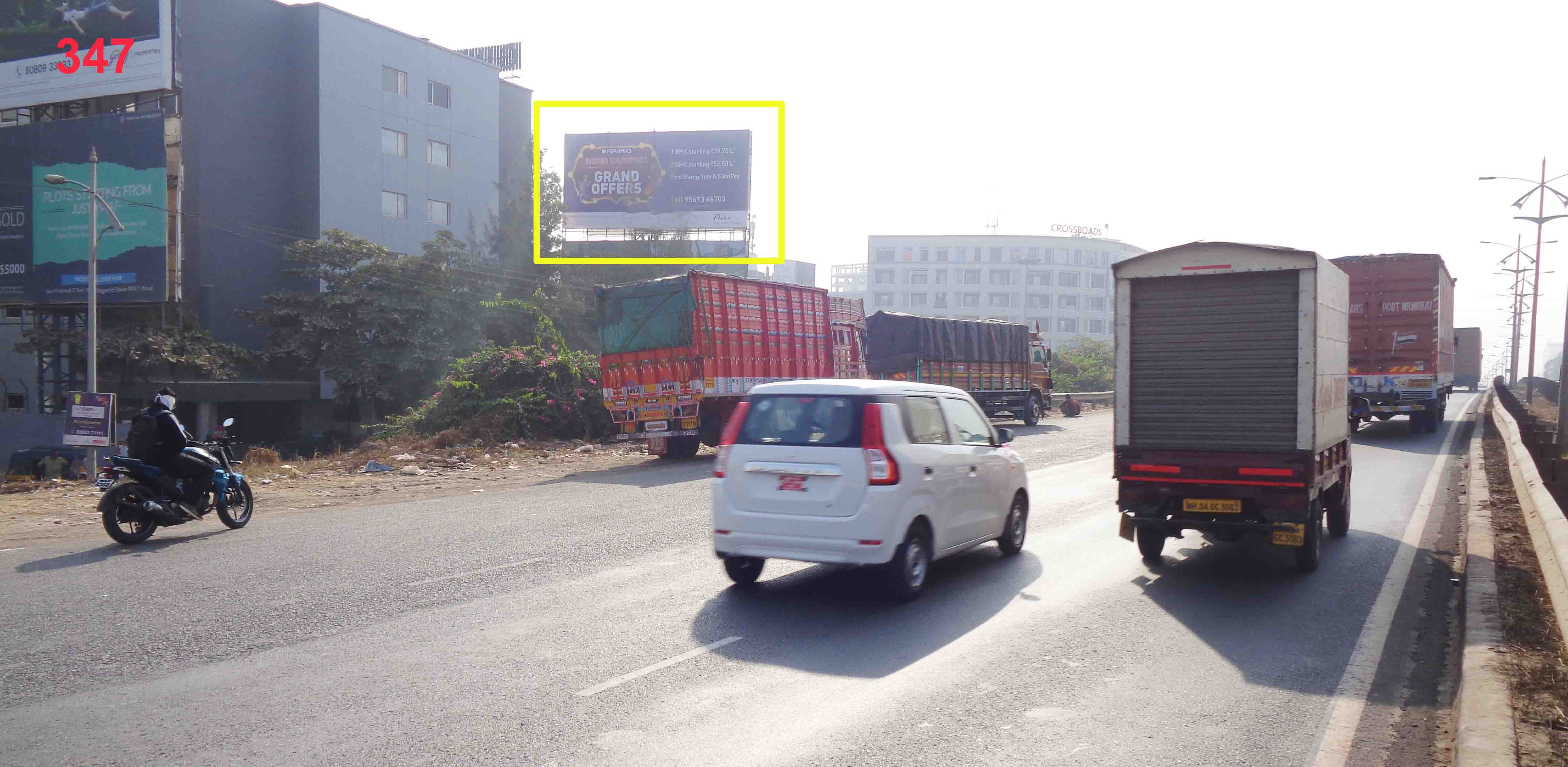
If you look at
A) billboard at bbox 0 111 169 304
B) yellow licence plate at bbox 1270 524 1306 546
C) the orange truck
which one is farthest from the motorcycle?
billboard at bbox 0 111 169 304

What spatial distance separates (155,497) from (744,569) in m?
6.28

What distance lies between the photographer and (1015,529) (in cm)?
959

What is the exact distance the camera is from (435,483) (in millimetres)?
16578

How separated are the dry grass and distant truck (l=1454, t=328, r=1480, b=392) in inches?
2345

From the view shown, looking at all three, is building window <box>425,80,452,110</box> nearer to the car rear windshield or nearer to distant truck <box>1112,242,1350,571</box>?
distant truck <box>1112,242,1350,571</box>

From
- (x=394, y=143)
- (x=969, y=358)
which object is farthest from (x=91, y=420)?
(x=394, y=143)

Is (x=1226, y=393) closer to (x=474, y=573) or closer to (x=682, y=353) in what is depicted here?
(x=474, y=573)

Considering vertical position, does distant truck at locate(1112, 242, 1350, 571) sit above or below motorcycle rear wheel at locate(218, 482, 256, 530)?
above

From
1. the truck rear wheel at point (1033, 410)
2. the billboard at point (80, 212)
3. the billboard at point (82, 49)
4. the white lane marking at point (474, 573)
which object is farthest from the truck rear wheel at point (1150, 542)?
the billboard at point (82, 49)

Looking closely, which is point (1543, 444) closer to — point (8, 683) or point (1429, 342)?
point (1429, 342)

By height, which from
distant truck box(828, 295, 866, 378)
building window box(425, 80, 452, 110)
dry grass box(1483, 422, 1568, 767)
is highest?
building window box(425, 80, 452, 110)

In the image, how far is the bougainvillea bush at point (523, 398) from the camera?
22.9m

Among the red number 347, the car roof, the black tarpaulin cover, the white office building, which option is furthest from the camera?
the white office building

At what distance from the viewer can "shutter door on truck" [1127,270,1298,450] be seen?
8.50m
